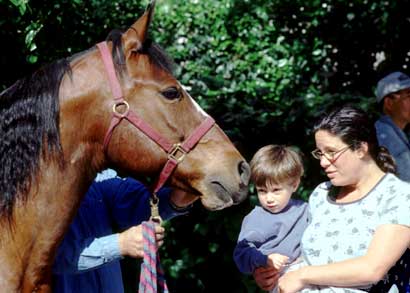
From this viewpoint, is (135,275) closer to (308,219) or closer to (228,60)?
(308,219)

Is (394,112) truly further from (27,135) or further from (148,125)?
(27,135)

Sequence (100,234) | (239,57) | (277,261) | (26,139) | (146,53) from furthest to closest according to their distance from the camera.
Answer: (239,57) → (277,261) → (100,234) → (146,53) → (26,139)

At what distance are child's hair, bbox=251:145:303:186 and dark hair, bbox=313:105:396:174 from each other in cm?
30

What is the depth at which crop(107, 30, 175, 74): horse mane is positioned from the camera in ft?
8.38

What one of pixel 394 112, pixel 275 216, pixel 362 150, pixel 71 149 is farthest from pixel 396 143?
pixel 71 149

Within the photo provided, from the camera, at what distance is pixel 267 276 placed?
3.12 m

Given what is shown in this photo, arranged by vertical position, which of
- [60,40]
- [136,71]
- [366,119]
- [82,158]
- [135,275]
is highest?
[60,40]

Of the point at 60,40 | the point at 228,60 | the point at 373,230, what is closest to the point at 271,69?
the point at 228,60

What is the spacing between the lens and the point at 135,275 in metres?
5.07

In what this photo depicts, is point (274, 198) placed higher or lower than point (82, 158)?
lower

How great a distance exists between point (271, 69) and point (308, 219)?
181 inches

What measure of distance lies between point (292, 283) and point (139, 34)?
A: 1.04 m

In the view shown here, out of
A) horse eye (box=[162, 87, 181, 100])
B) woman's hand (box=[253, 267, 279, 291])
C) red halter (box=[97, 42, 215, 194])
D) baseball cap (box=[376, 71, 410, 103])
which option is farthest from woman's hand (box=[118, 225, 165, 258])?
baseball cap (box=[376, 71, 410, 103])

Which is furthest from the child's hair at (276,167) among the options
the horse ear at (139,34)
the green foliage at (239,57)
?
the green foliage at (239,57)
